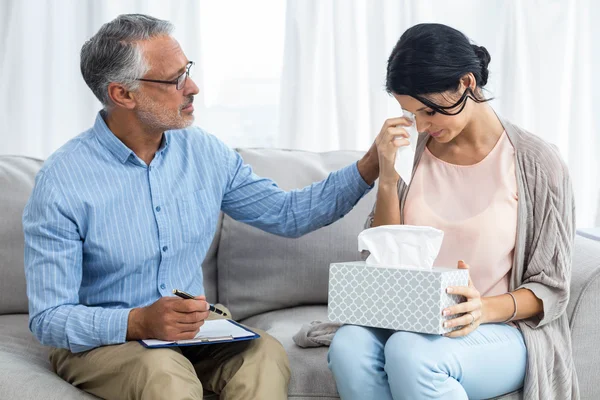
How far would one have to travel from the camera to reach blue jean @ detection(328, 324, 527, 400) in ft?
4.73

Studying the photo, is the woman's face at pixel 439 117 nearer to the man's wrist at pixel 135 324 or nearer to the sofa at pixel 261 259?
the sofa at pixel 261 259

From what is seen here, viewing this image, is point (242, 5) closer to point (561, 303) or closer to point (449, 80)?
point (449, 80)

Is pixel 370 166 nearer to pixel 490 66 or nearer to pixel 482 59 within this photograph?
pixel 482 59

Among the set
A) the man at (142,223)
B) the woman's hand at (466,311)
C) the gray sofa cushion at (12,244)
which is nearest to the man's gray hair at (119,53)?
the man at (142,223)

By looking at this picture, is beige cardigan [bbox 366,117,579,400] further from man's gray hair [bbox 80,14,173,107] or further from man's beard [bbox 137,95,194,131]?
man's gray hair [bbox 80,14,173,107]

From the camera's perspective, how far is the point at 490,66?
2.90 m

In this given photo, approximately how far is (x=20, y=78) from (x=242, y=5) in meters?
0.84

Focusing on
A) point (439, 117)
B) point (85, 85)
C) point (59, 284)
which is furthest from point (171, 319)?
point (85, 85)

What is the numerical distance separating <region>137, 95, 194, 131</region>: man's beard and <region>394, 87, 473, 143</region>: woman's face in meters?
0.52

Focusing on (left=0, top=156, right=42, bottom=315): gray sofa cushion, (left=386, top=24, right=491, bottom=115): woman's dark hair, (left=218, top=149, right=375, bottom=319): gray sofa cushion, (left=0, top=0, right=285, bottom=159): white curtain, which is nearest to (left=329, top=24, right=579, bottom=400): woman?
(left=386, top=24, right=491, bottom=115): woman's dark hair

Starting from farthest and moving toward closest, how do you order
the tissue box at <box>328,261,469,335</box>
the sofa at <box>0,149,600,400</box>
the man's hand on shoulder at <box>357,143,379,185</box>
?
the sofa at <box>0,149,600,400</box> → the man's hand on shoulder at <box>357,143,379,185</box> → the tissue box at <box>328,261,469,335</box>

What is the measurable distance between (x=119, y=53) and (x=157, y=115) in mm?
165

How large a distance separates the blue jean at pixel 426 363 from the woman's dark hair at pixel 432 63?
49 centimetres

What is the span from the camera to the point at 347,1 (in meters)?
2.78
